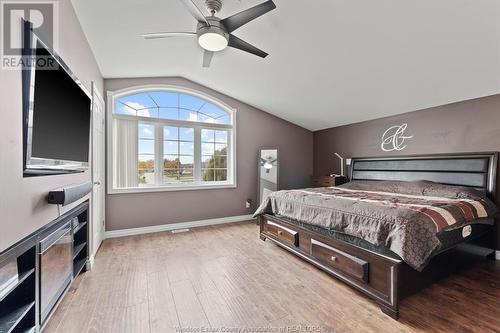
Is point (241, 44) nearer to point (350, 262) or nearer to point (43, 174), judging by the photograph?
point (43, 174)

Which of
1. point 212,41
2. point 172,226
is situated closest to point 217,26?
point 212,41

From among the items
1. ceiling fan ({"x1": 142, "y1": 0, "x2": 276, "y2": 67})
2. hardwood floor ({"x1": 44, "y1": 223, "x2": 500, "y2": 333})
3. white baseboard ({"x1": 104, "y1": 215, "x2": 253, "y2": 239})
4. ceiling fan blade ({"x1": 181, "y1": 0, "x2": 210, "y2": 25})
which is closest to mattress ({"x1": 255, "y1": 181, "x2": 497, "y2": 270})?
hardwood floor ({"x1": 44, "y1": 223, "x2": 500, "y2": 333})

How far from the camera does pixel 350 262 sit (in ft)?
7.02

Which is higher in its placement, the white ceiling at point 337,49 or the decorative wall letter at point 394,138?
the white ceiling at point 337,49

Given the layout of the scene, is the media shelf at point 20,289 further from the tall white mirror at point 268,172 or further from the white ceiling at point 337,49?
the tall white mirror at point 268,172

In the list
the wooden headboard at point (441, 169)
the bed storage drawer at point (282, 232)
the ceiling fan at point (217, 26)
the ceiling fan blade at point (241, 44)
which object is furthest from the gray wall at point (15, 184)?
the wooden headboard at point (441, 169)

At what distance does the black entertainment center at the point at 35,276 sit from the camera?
117 centimetres

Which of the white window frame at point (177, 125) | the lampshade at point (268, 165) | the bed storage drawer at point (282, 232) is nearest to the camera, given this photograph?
the bed storage drawer at point (282, 232)

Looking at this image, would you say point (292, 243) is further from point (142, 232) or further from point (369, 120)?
point (369, 120)

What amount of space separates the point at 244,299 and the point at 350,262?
1.06 meters

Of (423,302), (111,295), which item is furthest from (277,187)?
(111,295)

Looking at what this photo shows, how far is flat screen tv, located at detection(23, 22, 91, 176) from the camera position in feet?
4.19

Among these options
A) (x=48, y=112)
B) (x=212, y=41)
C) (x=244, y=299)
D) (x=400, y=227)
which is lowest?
(x=244, y=299)

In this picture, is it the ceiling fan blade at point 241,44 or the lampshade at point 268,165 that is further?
the lampshade at point 268,165
